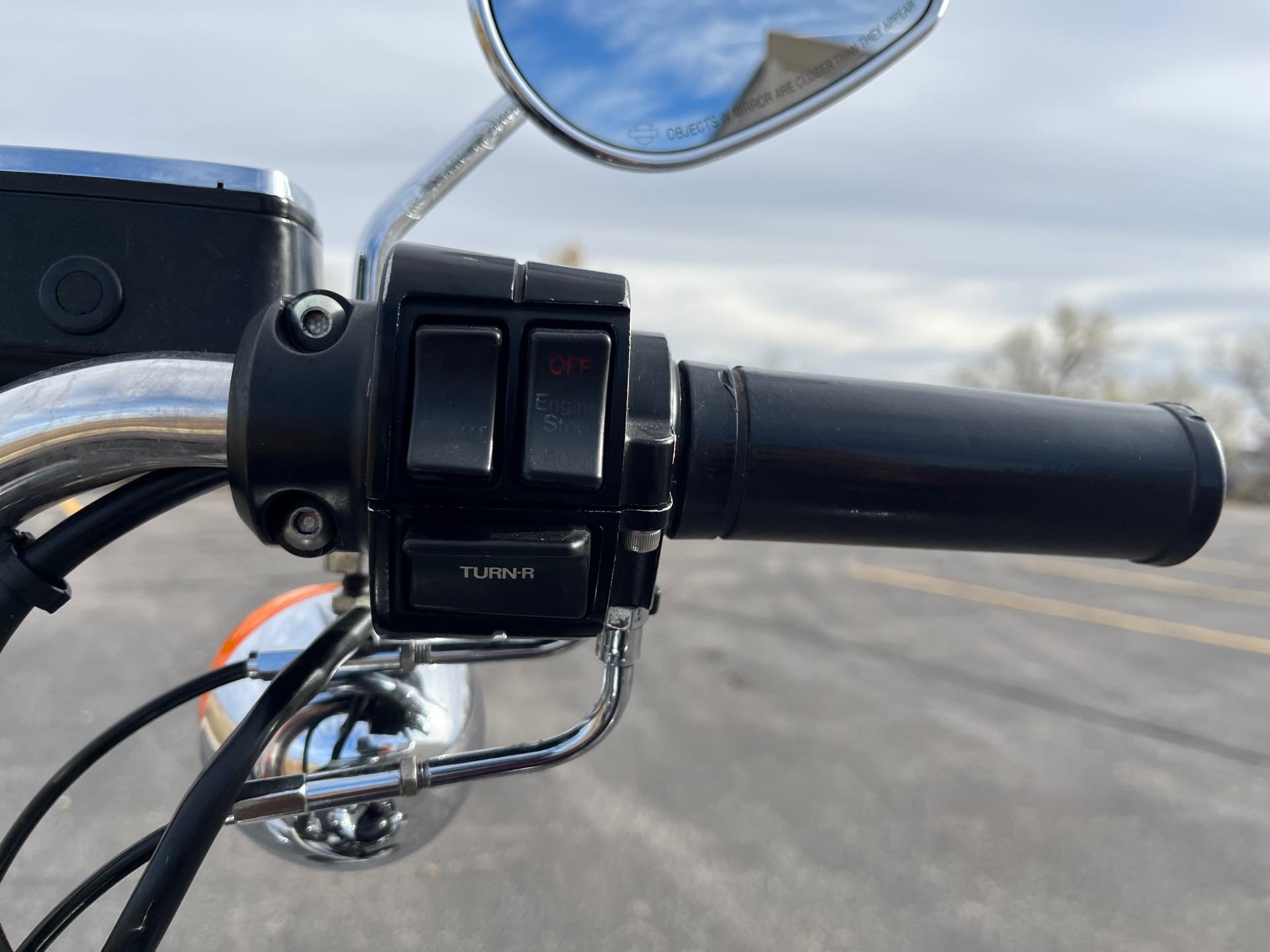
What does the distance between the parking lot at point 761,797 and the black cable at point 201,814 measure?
197 centimetres

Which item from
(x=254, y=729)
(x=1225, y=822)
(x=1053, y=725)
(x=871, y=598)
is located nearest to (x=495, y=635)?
(x=254, y=729)

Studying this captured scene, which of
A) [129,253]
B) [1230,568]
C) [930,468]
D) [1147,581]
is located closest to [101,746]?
[129,253]

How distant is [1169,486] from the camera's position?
65cm

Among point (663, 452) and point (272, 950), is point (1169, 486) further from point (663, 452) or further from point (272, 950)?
point (272, 950)

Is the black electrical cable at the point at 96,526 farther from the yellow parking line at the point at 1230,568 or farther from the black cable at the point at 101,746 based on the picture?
the yellow parking line at the point at 1230,568

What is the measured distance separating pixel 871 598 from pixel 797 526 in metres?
7.37

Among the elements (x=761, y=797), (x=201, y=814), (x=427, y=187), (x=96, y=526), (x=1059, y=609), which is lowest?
(x=1059, y=609)

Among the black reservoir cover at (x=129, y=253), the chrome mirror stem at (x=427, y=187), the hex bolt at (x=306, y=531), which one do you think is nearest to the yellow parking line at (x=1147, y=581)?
the chrome mirror stem at (x=427, y=187)

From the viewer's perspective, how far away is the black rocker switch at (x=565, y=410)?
1.58 ft

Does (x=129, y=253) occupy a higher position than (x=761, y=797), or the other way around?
(x=129, y=253)

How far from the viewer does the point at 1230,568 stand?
12.2 m

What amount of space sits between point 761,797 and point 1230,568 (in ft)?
37.2

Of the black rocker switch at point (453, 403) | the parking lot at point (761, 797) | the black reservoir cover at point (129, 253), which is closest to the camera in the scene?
the black rocker switch at point (453, 403)

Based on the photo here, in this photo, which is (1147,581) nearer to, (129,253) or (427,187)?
(427,187)
